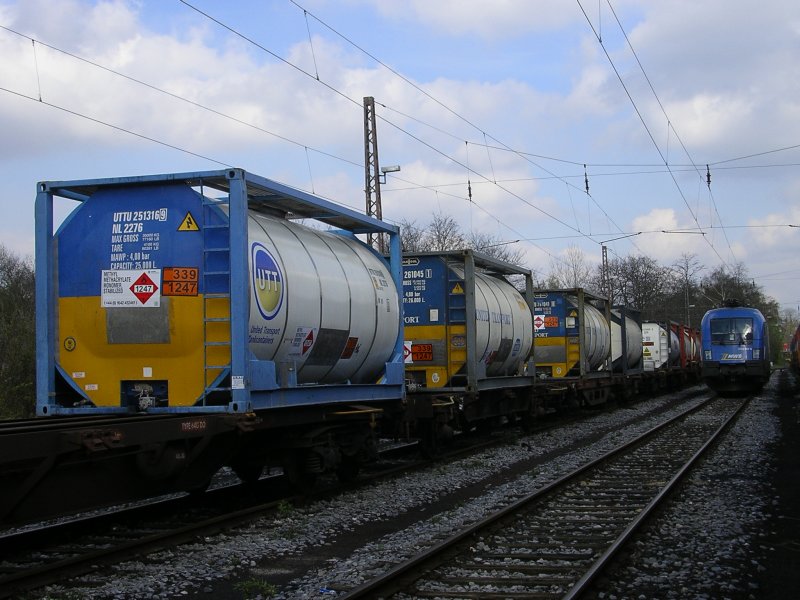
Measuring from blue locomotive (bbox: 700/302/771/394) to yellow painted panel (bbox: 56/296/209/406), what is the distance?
1138 inches

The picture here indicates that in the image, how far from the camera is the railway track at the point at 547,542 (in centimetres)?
641

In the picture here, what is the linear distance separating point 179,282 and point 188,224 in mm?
617

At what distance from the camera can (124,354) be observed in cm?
858

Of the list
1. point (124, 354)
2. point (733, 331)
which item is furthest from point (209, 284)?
point (733, 331)

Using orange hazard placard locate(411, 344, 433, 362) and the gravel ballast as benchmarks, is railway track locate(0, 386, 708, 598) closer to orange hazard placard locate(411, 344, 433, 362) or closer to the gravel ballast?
the gravel ballast

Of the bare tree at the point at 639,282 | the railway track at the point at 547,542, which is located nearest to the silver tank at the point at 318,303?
the railway track at the point at 547,542

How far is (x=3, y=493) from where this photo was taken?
6.39 m

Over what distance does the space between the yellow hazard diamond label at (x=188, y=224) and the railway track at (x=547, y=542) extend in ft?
13.2

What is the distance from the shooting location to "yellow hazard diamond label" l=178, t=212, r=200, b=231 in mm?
8602

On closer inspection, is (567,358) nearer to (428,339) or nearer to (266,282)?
(428,339)

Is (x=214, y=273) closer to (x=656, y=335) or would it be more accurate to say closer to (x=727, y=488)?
(x=727, y=488)

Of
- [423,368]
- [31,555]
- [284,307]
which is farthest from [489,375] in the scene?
[31,555]

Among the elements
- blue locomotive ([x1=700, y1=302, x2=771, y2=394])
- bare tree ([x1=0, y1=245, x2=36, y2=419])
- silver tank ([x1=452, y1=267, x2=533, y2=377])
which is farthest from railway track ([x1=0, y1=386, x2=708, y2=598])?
blue locomotive ([x1=700, y1=302, x2=771, y2=394])

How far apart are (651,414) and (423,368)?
12906 mm
